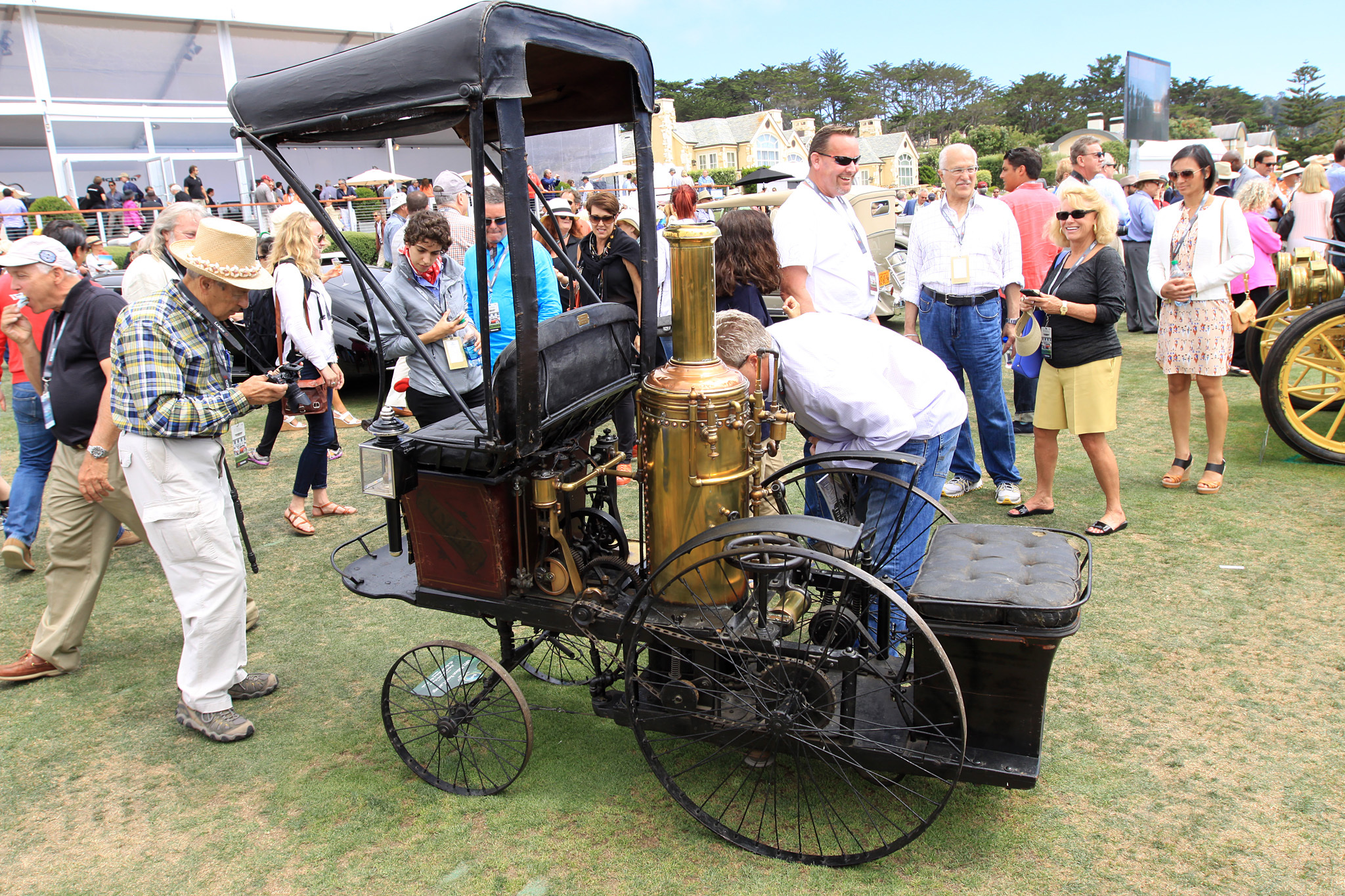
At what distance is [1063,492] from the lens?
5414 millimetres

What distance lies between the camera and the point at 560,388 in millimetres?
2797

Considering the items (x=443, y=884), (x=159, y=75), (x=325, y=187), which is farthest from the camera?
(x=159, y=75)

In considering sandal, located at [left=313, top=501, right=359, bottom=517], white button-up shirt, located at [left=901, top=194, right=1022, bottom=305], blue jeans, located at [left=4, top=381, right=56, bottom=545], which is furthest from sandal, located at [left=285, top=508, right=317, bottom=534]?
white button-up shirt, located at [left=901, top=194, right=1022, bottom=305]

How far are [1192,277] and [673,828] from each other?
4.51 metres

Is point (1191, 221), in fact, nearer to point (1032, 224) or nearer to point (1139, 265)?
point (1032, 224)

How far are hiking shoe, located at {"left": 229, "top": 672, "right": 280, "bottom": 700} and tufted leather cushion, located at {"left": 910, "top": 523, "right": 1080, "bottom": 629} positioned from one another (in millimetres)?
2704

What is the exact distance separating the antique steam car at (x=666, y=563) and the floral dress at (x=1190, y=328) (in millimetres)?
2934

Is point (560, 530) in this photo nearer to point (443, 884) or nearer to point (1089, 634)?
point (443, 884)

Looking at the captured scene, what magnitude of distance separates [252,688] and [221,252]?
1.80m

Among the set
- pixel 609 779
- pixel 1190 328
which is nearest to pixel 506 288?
pixel 609 779

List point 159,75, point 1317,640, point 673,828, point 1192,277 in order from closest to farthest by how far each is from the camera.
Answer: point 673,828 < point 1317,640 < point 1192,277 < point 159,75

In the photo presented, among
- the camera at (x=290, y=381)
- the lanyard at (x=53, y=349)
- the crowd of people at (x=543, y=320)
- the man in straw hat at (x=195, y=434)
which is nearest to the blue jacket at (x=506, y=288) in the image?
the crowd of people at (x=543, y=320)

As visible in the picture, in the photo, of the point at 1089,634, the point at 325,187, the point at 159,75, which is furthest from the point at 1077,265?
the point at 159,75

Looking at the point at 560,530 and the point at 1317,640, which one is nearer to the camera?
the point at 560,530
